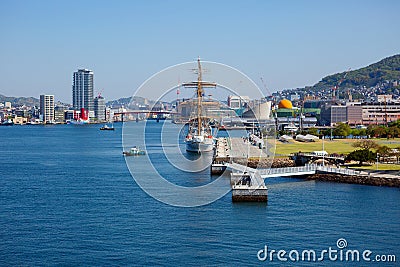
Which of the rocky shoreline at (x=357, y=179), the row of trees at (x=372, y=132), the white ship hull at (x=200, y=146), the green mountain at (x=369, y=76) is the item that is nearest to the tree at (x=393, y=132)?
the row of trees at (x=372, y=132)

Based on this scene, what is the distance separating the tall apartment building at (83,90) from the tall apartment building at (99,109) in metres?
1.56

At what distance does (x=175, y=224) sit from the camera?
12.7m

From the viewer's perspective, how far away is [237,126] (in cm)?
7062

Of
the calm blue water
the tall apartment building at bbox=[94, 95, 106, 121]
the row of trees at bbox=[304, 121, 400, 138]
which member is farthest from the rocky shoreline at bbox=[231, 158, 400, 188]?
the tall apartment building at bbox=[94, 95, 106, 121]

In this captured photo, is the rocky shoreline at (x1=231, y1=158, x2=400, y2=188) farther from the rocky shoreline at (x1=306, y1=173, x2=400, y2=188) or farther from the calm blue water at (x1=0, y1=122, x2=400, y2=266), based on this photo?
the calm blue water at (x1=0, y1=122, x2=400, y2=266)

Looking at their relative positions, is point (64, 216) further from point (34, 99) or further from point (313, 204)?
point (34, 99)

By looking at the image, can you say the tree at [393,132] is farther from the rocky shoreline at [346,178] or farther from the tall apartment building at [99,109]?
the tall apartment building at [99,109]

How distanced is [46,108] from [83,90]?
19.7 meters

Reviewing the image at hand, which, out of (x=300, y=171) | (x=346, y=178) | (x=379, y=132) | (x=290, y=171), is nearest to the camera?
(x=346, y=178)

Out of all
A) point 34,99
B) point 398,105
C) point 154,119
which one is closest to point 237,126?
point 398,105

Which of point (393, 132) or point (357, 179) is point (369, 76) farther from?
point (357, 179)

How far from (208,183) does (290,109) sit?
56096 millimetres

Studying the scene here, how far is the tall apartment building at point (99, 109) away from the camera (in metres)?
113

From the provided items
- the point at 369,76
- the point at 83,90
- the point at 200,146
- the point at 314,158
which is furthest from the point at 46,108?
the point at 314,158
